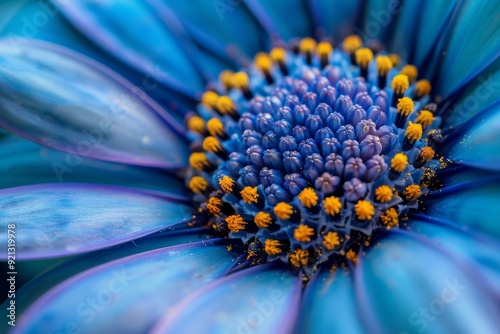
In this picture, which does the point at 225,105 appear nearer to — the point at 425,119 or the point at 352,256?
the point at 425,119

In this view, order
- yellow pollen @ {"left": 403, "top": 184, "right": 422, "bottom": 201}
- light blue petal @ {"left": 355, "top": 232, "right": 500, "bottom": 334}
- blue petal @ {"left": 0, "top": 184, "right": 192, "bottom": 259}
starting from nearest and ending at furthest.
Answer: light blue petal @ {"left": 355, "top": 232, "right": 500, "bottom": 334}, blue petal @ {"left": 0, "top": 184, "right": 192, "bottom": 259}, yellow pollen @ {"left": 403, "top": 184, "right": 422, "bottom": 201}

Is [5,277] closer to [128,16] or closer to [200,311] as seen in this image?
[200,311]

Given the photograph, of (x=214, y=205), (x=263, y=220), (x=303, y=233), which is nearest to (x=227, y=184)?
(x=214, y=205)

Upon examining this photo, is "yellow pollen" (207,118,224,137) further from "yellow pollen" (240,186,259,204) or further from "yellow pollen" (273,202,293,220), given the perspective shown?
"yellow pollen" (273,202,293,220)

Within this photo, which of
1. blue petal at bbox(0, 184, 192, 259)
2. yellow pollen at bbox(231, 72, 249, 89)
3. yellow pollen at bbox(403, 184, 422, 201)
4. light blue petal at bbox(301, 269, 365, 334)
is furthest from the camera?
yellow pollen at bbox(231, 72, 249, 89)

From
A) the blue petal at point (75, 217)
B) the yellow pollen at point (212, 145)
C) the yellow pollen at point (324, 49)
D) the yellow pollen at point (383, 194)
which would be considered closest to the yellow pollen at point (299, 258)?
the yellow pollen at point (383, 194)

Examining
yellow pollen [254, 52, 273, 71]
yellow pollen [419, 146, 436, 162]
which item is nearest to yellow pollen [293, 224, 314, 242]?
yellow pollen [419, 146, 436, 162]

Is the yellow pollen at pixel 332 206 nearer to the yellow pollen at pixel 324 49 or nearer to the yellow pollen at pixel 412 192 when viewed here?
the yellow pollen at pixel 412 192
